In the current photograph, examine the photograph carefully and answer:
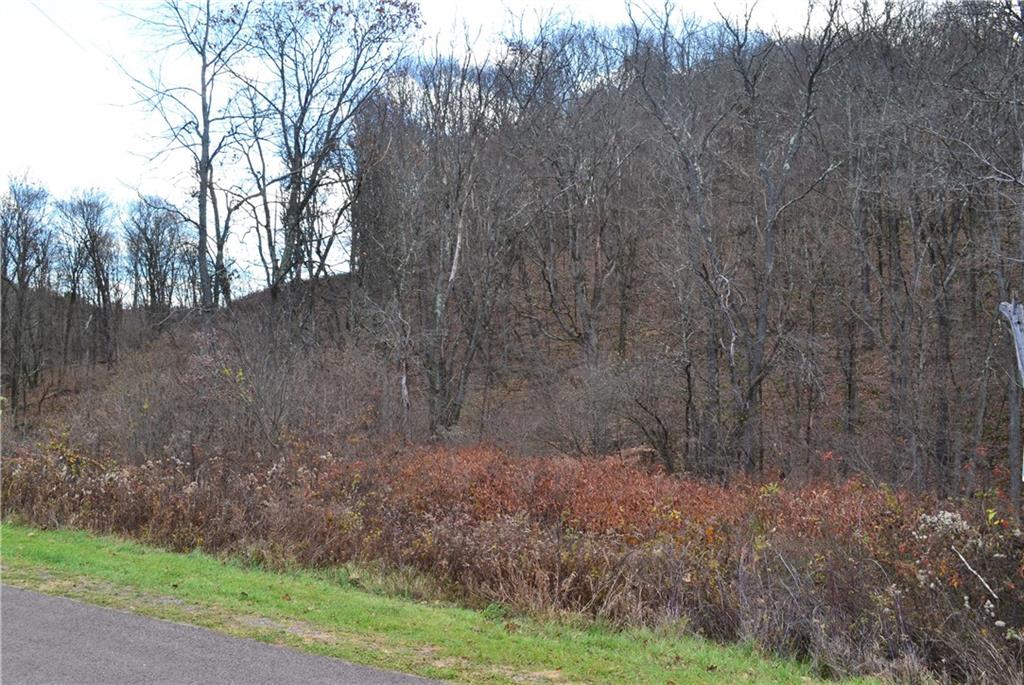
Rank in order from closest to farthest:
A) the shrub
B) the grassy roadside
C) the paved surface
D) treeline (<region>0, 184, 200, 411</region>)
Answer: the paved surface, the grassy roadside, the shrub, treeline (<region>0, 184, 200, 411</region>)

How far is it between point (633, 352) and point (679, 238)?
17.1 feet

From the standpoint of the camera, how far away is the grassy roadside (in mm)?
6211

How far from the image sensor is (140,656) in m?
5.83

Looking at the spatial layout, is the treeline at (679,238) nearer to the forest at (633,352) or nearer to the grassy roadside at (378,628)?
the forest at (633,352)

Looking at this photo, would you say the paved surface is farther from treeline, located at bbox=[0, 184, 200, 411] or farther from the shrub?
treeline, located at bbox=[0, 184, 200, 411]

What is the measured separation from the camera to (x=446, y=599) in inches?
378

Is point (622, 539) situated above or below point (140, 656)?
below

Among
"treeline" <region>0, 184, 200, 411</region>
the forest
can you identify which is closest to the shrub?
the forest

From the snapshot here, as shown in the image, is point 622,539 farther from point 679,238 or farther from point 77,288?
point 77,288

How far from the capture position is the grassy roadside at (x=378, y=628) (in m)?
6.21

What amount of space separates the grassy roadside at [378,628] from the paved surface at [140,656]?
26cm

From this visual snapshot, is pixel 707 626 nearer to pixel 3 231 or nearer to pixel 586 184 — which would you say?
pixel 586 184

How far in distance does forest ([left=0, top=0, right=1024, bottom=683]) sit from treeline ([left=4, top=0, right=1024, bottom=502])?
0.14 m

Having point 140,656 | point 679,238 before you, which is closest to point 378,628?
point 140,656
